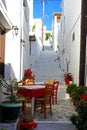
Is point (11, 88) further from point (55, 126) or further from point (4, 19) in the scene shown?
point (4, 19)

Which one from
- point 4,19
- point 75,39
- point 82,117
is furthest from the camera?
point 75,39

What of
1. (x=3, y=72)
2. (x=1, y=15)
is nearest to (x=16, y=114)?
(x=1, y=15)

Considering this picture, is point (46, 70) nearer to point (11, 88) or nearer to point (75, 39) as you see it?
point (75, 39)

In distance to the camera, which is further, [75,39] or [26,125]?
[75,39]

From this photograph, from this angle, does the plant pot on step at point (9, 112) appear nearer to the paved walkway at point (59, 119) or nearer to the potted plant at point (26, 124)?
the potted plant at point (26, 124)

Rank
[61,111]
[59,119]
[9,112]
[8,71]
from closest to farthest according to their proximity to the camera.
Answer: [9,112] → [59,119] → [61,111] → [8,71]

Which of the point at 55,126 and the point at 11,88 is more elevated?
the point at 11,88

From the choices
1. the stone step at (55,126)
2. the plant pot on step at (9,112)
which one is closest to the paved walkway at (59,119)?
the stone step at (55,126)

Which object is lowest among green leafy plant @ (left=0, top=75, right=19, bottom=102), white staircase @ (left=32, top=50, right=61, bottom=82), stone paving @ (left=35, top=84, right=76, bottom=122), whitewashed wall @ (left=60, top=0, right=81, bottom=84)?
stone paving @ (left=35, top=84, right=76, bottom=122)

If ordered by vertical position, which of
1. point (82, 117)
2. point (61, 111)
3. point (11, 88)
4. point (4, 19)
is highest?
point (4, 19)

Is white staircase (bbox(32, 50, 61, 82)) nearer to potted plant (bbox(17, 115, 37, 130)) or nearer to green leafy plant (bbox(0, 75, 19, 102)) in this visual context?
green leafy plant (bbox(0, 75, 19, 102))

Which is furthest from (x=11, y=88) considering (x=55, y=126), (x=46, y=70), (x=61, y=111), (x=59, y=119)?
(x=46, y=70)

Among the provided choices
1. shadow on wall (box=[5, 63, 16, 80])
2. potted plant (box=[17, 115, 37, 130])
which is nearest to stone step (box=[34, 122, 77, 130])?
potted plant (box=[17, 115, 37, 130])

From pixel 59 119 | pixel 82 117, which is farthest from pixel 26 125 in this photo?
pixel 59 119
